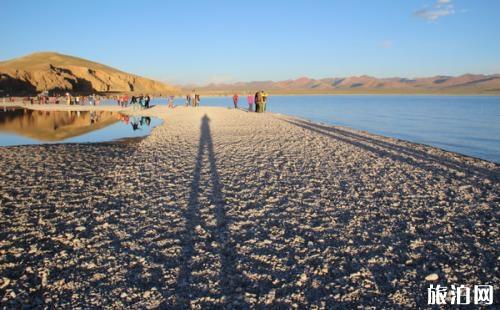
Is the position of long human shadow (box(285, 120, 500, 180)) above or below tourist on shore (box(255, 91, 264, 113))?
below

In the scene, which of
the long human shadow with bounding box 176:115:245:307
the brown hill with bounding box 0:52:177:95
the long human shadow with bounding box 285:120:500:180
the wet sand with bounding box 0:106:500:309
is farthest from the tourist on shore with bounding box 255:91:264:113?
the brown hill with bounding box 0:52:177:95

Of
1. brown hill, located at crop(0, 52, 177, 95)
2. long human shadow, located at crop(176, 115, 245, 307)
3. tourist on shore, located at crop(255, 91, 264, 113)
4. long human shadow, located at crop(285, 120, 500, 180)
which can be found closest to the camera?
long human shadow, located at crop(176, 115, 245, 307)

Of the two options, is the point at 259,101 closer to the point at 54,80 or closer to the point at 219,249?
the point at 219,249

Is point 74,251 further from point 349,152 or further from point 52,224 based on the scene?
point 349,152

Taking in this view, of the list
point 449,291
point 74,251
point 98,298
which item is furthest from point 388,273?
point 74,251

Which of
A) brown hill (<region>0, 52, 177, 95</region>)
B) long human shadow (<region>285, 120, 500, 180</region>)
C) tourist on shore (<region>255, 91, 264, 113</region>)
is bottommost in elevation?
long human shadow (<region>285, 120, 500, 180</region>)

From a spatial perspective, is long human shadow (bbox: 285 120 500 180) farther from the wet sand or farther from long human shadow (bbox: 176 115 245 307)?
long human shadow (bbox: 176 115 245 307)

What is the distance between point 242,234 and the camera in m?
5.55

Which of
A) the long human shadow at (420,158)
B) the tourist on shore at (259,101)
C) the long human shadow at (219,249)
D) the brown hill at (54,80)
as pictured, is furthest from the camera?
the brown hill at (54,80)

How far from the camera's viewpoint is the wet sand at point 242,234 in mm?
3998

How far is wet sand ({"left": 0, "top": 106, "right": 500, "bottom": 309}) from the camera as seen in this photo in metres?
4.00

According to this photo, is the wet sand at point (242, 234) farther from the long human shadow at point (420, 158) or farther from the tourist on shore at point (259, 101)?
the tourist on shore at point (259, 101)

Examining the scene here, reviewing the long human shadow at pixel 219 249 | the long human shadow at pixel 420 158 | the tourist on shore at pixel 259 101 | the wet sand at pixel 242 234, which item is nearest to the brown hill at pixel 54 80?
the tourist on shore at pixel 259 101

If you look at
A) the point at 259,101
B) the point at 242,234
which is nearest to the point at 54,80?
the point at 259,101
